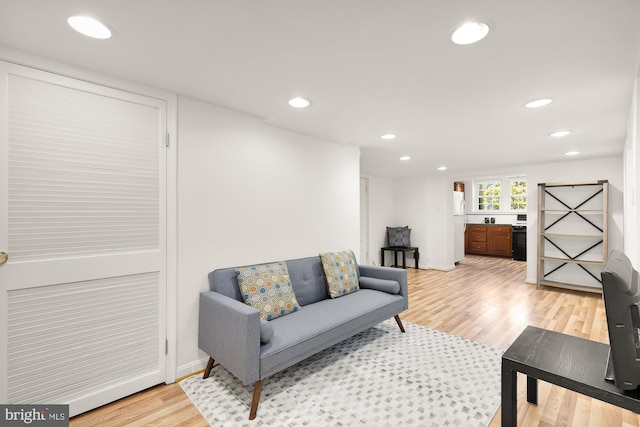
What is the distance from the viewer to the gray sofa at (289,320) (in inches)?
73.0

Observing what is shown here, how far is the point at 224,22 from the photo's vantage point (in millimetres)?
1403

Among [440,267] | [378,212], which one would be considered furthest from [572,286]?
[378,212]

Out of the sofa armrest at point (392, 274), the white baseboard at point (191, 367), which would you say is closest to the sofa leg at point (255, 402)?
the white baseboard at point (191, 367)

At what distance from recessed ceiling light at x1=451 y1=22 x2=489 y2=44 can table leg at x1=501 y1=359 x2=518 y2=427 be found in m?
1.67

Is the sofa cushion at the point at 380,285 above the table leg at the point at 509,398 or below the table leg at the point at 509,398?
above

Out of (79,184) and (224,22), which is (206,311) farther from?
(224,22)

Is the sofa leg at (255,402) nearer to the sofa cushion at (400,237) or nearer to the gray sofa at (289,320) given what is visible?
the gray sofa at (289,320)

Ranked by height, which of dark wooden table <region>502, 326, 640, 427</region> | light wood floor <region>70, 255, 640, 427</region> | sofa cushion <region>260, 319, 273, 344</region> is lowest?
light wood floor <region>70, 255, 640, 427</region>

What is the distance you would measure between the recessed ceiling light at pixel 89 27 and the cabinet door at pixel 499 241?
31.0 ft

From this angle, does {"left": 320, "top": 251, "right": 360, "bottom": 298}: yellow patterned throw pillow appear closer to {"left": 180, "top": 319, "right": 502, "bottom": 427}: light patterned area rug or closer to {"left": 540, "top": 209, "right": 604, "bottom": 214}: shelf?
{"left": 180, "top": 319, "right": 502, "bottom": 427}: light patterned area rug

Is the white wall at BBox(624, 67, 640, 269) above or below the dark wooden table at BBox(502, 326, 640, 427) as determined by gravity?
above

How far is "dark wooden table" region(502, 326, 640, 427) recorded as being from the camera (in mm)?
1176

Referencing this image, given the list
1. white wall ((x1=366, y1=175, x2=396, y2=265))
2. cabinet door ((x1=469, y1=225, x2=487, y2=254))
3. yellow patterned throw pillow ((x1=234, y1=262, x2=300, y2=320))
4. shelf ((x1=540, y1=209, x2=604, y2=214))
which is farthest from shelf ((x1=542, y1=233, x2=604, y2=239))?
yellow patterned throw pillow ((x1=234, y1=262, x2=300, y2=320))

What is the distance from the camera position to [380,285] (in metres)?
3.13
